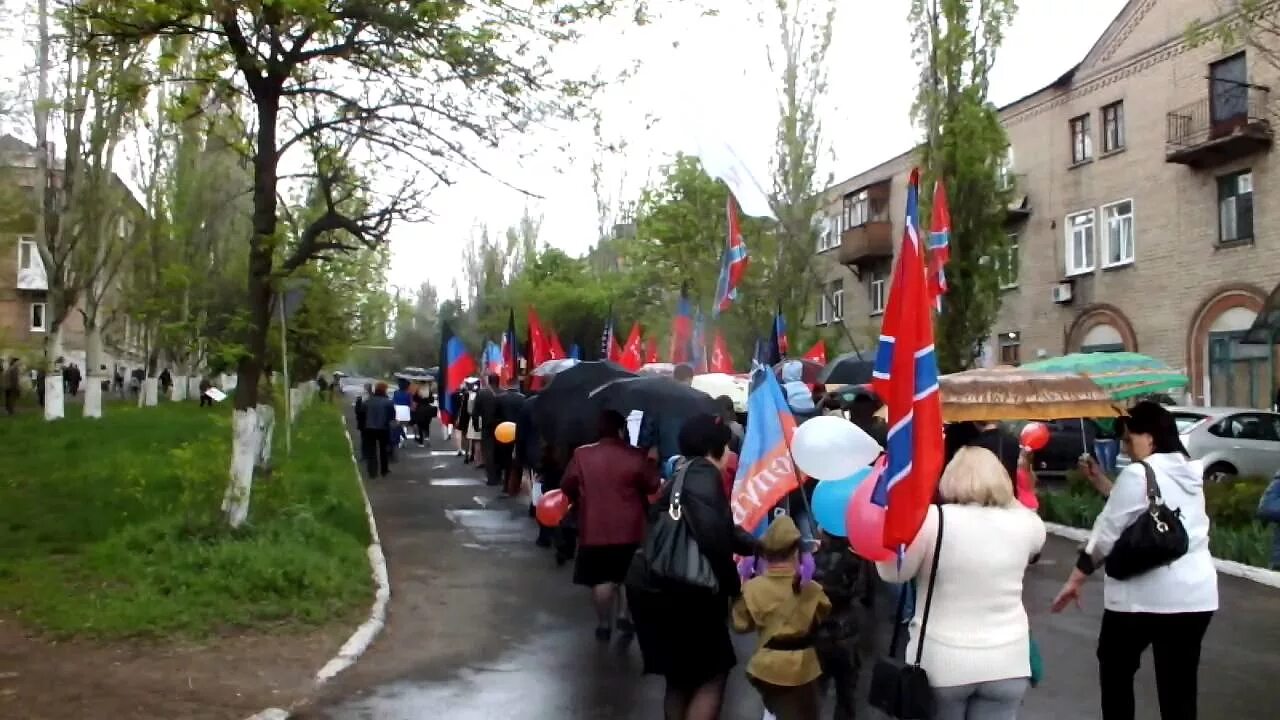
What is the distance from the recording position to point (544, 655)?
8.48 metres

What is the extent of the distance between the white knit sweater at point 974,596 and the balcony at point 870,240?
3686 centimetres

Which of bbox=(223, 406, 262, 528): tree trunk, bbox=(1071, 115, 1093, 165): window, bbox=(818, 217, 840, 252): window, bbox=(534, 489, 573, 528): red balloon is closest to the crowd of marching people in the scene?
bbox=(534, 489, 573, 528): red balloon

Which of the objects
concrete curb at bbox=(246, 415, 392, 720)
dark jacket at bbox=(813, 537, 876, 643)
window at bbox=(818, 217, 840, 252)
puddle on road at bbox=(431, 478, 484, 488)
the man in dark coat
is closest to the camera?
dark jacket at bbox=(813, 537, 876, 643)

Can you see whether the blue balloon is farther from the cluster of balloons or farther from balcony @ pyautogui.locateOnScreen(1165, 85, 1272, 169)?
balcony @ pyautogui.locateOnScreen(1165, 85, 1272, 169)

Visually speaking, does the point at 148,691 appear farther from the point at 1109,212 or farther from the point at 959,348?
the point at 1109,212

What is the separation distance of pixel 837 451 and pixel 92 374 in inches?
1250

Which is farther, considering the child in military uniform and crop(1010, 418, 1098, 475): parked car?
crop(1010, 418, 1098, 475): parked car

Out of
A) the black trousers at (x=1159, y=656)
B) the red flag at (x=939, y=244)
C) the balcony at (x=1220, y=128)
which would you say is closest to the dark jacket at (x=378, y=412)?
the red flag at (x=939, y=244)

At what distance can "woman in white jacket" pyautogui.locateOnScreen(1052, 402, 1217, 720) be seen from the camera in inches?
201

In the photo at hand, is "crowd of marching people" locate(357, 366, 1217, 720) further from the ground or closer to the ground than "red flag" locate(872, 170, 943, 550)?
closer to the ground

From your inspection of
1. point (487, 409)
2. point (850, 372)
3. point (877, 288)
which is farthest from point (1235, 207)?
point (877, 288)

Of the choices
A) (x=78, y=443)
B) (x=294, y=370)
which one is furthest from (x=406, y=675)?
(x=294, y=370)

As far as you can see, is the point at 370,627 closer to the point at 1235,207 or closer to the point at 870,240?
the point at 1235,207

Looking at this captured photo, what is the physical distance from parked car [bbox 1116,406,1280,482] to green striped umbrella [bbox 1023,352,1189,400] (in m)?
7.42
